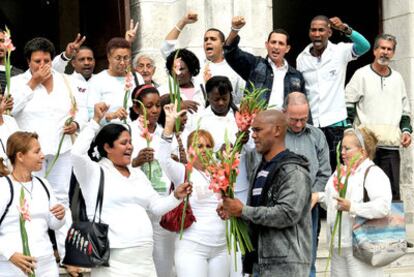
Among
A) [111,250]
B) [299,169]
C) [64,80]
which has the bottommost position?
[111,250]

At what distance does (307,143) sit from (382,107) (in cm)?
258

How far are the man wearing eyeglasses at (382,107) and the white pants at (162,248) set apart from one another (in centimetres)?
332

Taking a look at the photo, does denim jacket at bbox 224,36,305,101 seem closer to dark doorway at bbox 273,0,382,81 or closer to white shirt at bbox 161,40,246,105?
white shirt at bbox 161,40,246,105

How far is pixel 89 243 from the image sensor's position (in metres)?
7.65

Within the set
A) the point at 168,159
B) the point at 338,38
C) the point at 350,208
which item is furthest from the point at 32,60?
the point at 338,38

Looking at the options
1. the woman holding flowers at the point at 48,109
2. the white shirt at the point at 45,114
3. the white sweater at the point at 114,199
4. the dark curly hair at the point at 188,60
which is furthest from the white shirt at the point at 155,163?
the dark curly hair at the point at 188,60

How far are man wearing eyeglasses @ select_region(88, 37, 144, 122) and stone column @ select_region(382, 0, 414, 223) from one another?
14.7 feet

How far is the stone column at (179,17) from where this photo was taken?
12133 mm

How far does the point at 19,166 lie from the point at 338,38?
Result: 31.4 ft

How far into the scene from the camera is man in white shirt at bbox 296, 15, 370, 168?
10.7 metres

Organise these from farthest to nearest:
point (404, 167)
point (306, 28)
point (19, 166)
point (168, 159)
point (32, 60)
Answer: point (306, 28) < point (404, 167) < point (32, 60) < point (168, 159) < point (19, 166)

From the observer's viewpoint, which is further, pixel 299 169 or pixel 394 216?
pixel 394 216

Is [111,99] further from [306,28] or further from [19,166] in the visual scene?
[306,28]

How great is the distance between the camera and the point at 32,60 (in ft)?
30.5
